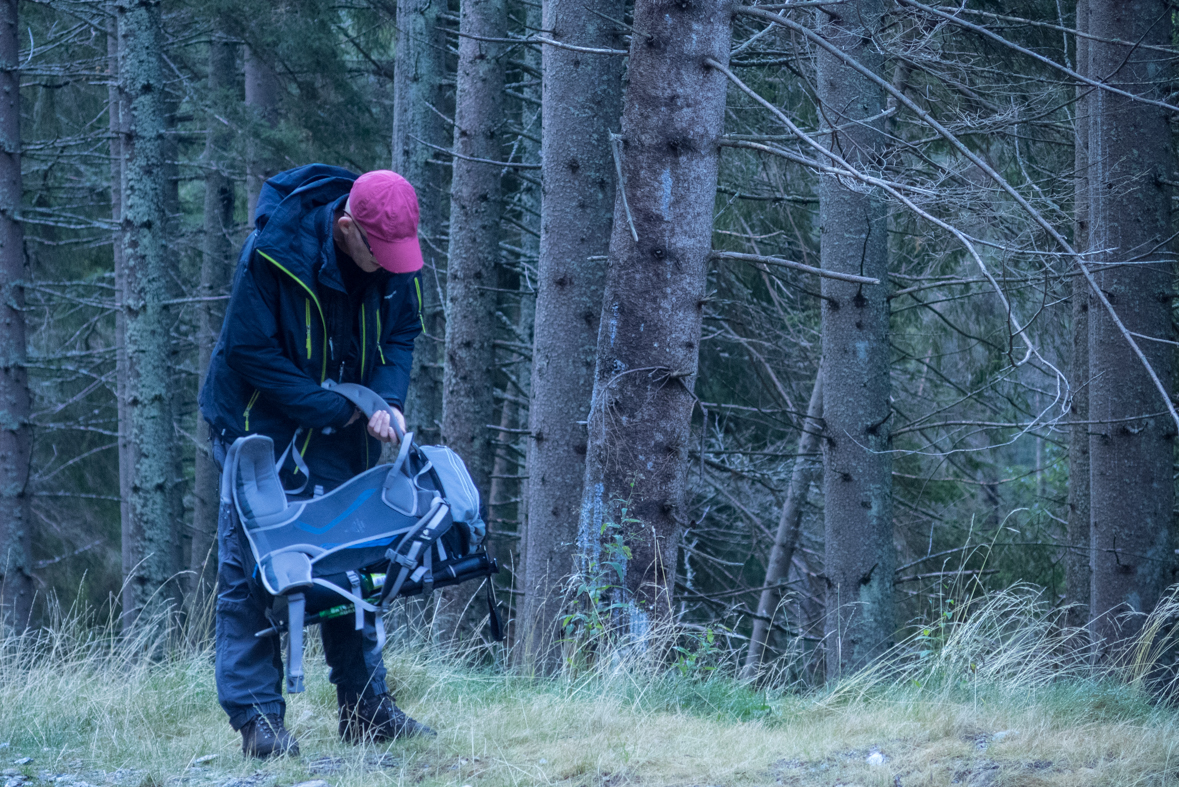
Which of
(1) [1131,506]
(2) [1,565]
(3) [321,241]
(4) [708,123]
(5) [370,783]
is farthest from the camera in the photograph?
(2) [1,565]

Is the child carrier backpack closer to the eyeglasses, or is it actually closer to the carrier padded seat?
the carrier padded seat

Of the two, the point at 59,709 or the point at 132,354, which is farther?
the point at 132,354

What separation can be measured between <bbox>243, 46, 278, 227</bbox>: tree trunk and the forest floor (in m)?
7.64

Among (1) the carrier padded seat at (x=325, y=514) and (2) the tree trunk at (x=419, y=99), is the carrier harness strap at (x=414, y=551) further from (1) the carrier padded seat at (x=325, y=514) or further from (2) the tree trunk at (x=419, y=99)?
(2) the tree trunk at (x=419, y=99)

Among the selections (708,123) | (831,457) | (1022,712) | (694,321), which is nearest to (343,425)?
(694,321)

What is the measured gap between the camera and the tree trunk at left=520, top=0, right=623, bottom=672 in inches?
237

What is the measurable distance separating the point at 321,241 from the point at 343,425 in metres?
0.61

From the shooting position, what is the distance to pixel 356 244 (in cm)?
309

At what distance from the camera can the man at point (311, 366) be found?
3020 millimetres

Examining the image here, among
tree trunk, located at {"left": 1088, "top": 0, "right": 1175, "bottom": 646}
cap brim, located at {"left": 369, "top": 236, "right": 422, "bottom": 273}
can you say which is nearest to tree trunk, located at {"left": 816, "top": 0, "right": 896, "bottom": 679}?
tree trunk, located at {"left": 1088, "top": 0, "right": 1175, "bottom": 646}

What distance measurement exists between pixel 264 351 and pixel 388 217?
568 mm

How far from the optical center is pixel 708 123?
4.26 meters

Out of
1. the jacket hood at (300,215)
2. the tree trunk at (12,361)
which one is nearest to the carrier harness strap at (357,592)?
the jacket hood at (300,215)

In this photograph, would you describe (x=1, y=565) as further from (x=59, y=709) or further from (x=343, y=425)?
(x=343, y=425)
